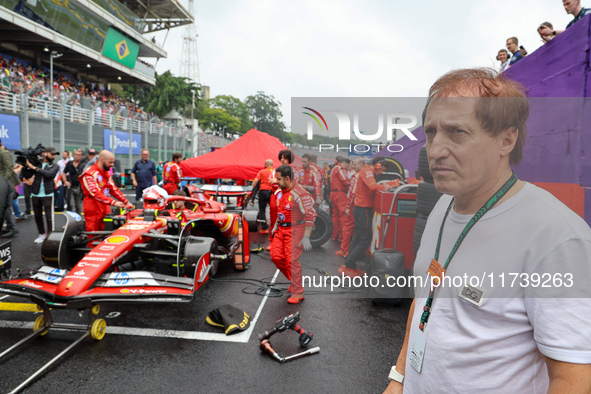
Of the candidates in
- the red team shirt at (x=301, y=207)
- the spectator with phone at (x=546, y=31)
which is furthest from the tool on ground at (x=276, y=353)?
the spectator with phone at (x=546, y=31)

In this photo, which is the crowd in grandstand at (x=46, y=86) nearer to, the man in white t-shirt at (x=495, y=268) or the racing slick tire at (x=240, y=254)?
the racing slick tire at (x=240, y=254)

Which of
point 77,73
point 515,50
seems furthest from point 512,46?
point 77,73

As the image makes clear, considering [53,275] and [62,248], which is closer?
[53,275]

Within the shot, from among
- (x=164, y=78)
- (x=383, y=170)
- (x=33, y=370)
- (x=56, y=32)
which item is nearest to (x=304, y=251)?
(x=383, y=170)

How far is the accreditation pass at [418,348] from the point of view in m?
1.08

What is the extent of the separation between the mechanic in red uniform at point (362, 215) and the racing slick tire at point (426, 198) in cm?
42

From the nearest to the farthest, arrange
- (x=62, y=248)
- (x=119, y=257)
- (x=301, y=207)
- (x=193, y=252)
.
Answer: (x=301, y=207) → (x=119, y=257) → (x=193, y=252) → (x=62, y=248)

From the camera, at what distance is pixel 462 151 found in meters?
0.98

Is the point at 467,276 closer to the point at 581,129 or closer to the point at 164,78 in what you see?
the point at 581,129

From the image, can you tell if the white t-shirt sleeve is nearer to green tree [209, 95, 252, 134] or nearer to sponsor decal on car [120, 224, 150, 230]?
sponsor decal on car [120, 224, 150, 230]

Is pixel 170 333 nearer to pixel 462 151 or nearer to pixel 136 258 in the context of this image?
pixel 136 258

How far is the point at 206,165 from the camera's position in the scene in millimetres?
10500

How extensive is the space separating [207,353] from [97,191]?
11.9 ft

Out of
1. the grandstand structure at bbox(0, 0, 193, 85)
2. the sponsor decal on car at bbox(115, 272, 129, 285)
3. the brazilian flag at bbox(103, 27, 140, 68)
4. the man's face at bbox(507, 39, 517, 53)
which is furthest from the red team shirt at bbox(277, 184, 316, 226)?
the brazilian flag at bbox(103, 27, 140, 68)
